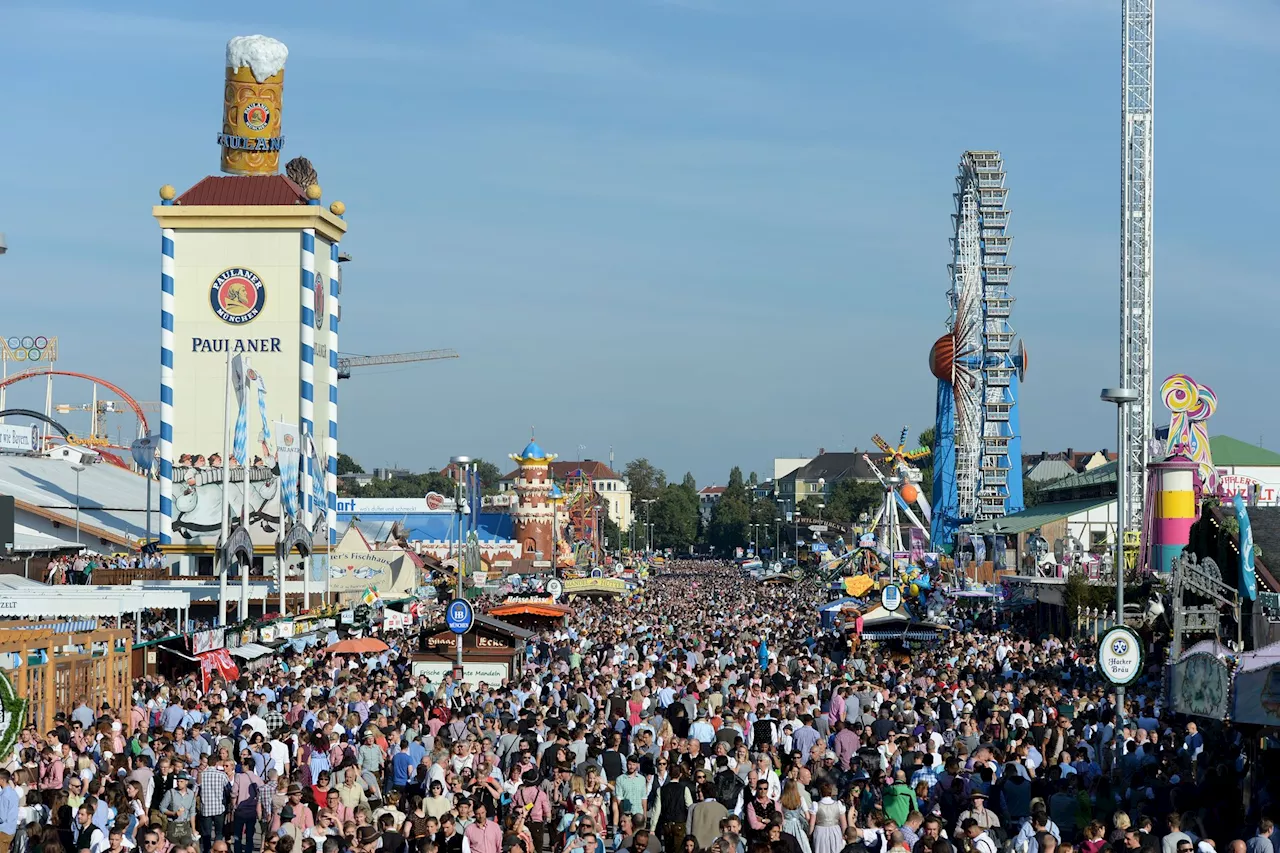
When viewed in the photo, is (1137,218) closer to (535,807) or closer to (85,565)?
(85,565)

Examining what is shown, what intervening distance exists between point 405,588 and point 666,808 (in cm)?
4664

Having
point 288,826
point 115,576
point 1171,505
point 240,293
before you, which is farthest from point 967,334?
point 288,826

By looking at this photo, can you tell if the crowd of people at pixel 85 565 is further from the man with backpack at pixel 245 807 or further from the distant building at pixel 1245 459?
the distant building at pixel 1245 459

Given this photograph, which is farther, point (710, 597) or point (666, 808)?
point (710, 597)

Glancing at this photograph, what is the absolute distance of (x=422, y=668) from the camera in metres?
29.0

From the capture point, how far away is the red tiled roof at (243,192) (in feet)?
226

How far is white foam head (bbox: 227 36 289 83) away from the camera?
71500mm

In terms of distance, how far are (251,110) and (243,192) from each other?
4053 millimetres

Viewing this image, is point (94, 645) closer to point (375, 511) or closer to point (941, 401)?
point (941, 401)

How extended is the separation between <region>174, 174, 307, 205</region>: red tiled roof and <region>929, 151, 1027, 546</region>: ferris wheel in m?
47.7

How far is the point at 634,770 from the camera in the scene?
16250 millimetres

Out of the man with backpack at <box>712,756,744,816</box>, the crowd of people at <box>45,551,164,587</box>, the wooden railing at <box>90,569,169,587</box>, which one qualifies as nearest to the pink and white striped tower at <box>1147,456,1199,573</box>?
the wooden railing at <box>90,569,169,587</box>

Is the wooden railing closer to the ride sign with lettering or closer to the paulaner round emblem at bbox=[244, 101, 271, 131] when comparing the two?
the ride sign with lettering

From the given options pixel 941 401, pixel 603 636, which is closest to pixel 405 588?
pixel 603 636
